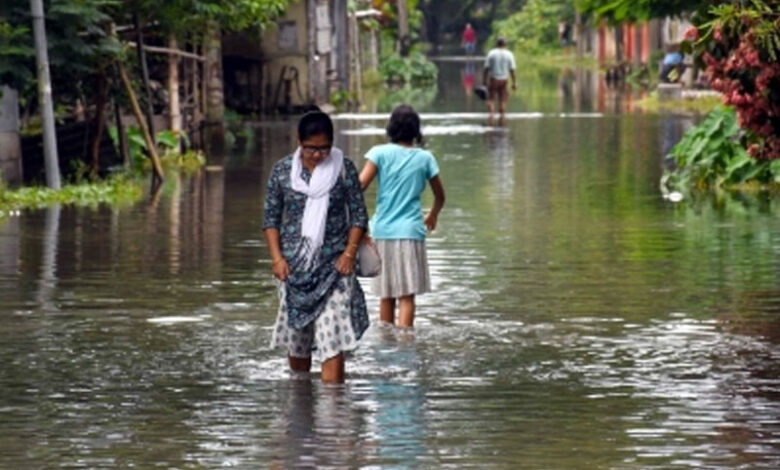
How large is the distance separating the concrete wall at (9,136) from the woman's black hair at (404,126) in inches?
463

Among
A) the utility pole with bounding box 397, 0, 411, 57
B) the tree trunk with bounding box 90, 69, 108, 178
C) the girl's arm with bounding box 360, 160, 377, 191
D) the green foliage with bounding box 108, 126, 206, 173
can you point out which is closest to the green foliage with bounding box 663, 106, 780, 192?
the tree trunk with bounding box 90, 69, 108, 178

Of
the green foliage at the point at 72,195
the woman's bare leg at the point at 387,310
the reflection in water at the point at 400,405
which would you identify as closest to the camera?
the reflection in water at the point at 400,405

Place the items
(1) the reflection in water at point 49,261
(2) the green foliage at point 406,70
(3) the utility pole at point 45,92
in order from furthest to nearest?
1. (2) the green foliage at point 406,70
2. (3) the utility pole at point 45,92
3. (1) the reflection in water at point 49,261

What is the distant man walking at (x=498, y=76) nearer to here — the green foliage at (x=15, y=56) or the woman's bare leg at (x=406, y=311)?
the green foliage at (x=15, y=56)

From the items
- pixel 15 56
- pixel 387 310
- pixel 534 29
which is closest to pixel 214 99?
pixel 15 56

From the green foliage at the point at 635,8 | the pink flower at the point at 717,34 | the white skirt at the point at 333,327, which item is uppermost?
the green foliage at the point at 635,8

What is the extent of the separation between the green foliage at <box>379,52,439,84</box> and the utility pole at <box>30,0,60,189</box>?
4583 centimetres

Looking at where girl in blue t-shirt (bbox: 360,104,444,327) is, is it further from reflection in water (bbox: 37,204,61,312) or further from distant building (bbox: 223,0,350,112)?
distant building (bbox: 223,0,350,112)

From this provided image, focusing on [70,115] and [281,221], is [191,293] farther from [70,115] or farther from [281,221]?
[70,115]

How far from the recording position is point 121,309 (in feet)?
45.8

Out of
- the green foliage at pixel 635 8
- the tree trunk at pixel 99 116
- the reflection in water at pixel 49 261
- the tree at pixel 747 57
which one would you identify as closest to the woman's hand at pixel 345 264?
the reflection in water at pixel 49 261

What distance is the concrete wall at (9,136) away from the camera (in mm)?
23969

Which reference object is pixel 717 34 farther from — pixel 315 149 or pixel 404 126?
pixel 315 149

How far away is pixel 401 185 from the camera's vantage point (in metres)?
12.9
